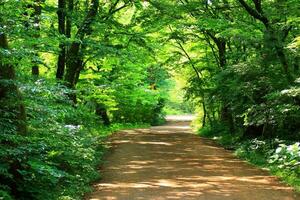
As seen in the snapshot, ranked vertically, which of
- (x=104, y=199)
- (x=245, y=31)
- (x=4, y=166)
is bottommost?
(x=104, y=199)

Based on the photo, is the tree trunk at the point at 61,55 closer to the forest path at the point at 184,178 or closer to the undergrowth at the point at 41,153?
the forest path at the point at 184,178

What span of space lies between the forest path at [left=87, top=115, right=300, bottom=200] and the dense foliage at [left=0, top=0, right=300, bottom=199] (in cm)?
70

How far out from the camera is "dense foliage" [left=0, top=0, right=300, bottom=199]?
773cm

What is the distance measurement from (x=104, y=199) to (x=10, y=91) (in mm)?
3036

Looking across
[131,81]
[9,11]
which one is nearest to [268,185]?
[9,11]

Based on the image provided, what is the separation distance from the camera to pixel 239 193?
9.46 m

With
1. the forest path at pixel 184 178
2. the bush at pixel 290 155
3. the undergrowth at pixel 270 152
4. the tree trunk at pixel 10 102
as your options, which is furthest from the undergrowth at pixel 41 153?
the undergrowth at pixel 270 152

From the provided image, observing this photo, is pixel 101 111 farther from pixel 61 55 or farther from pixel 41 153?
pixel 41 153

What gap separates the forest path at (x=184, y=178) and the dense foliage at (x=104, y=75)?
0.70 metres

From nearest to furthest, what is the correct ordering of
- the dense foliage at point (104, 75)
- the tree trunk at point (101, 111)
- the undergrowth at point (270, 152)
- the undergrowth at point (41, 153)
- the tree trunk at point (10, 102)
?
the undergrowth at point (41, 153), the tree trunk at point (10, 102), the dense foliage at point (104, 75), the undergrowth at point (270, 152), the tree trunk at point (101, 111)

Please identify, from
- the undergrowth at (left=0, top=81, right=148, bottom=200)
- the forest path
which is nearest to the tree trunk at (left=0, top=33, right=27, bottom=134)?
the undergrowth at (left=0, top=81, right=148, bottom=200)

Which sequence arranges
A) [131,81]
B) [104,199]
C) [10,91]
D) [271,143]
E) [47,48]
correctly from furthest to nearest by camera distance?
[131,81]
[271,143]
[47,48]
[104,199]
[10,91]

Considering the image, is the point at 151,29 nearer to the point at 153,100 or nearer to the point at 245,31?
the point at 245,31

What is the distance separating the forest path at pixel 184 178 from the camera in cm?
935
